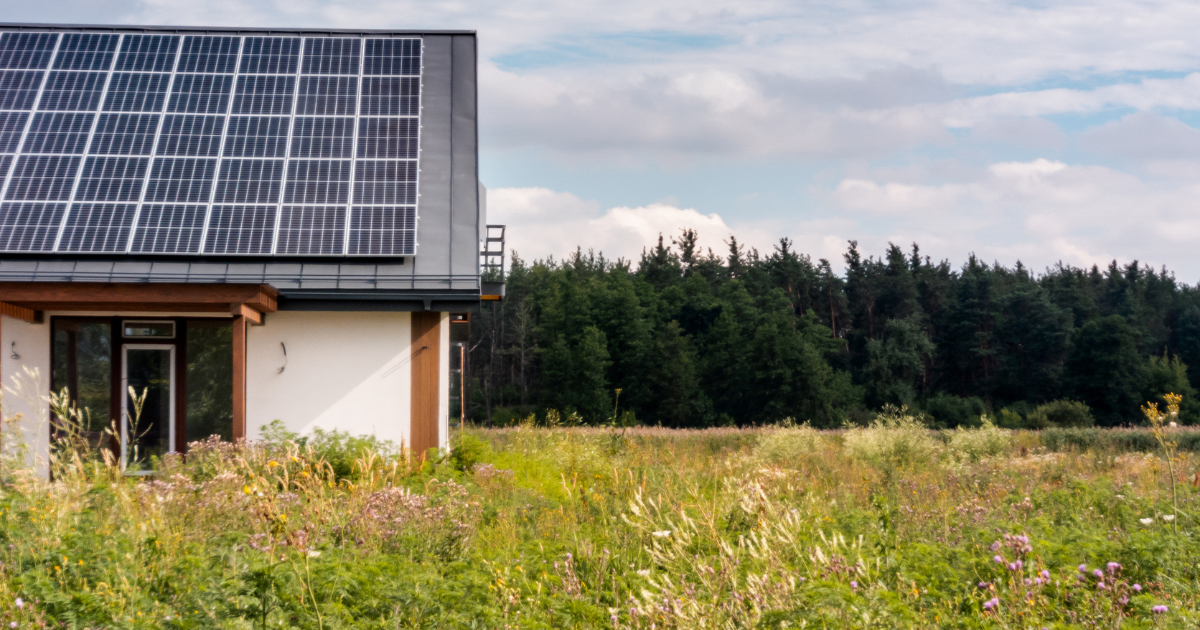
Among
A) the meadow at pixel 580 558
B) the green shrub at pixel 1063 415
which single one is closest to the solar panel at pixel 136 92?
the meadow at pixel 580 558

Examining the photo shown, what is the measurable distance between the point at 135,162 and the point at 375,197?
4.13m

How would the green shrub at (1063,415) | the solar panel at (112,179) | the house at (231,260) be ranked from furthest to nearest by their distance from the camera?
1. the green shrub at (1063,415)
2. the solar panel at (112,179)
3. the house at (231,260)

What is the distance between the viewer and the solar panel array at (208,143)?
41.1 feet

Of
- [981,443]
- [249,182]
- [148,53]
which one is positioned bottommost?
[981,443]

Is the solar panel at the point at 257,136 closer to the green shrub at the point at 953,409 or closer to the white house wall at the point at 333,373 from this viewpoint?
the white house wall at the point at 333,373

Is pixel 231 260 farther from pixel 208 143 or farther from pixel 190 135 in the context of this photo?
pixel 190 135

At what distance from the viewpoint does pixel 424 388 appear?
12383 millimetres

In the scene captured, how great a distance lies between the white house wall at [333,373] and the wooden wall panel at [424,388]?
0.36 feet

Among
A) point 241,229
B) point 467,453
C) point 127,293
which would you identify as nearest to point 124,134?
point 241,229

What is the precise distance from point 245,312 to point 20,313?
3.39 meters

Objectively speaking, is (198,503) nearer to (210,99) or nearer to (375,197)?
(375,197)

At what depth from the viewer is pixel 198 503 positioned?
696cm

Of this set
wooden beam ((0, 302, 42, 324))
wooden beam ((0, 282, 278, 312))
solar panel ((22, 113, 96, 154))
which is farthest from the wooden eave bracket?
solar panel ((22, 113, 96, 154))

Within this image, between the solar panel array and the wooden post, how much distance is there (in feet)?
5.48
